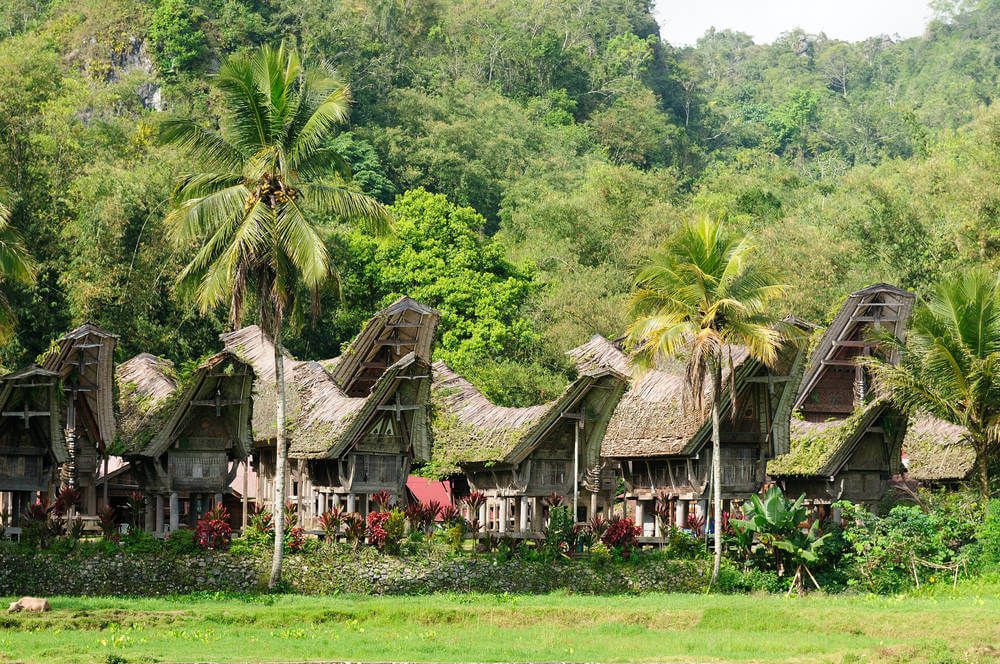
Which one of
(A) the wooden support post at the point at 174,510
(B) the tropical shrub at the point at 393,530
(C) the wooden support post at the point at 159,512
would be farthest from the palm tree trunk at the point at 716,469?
(C) the wooden support post at the point at 159,512

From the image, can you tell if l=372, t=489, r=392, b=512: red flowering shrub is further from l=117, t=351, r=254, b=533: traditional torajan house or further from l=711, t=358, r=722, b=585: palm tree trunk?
l=711, t=358, r=722, b=585: palm tree trunk

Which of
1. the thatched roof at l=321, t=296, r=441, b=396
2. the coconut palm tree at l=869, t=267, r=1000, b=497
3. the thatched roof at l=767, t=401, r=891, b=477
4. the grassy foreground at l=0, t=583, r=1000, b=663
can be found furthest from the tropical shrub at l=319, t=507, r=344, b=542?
the coconut palm tree at l=869, t=267, r=1000, b=497

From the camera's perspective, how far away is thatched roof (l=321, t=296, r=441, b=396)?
137 feet

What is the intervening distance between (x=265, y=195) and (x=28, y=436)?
837 cm

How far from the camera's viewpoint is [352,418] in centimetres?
3662

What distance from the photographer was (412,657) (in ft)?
78.6

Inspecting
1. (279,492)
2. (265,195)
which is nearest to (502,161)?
(265,195)

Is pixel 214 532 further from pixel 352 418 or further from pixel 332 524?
pixel 352 418

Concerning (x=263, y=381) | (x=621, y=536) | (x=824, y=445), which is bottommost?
(x=621, y=536)

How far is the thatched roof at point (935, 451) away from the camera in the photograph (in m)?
40.4

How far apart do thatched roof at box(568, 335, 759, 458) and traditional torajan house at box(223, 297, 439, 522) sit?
18.6 ft

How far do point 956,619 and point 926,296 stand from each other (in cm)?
3243

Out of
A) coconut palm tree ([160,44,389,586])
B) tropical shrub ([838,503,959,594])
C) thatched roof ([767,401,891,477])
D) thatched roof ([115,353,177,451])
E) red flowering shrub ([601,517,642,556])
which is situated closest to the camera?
coconut palm tree ([160,44,389,586])

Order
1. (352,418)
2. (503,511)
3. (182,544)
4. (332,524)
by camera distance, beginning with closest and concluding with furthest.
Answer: (182,544) < (332,524) < (352,418) < (503,511)
